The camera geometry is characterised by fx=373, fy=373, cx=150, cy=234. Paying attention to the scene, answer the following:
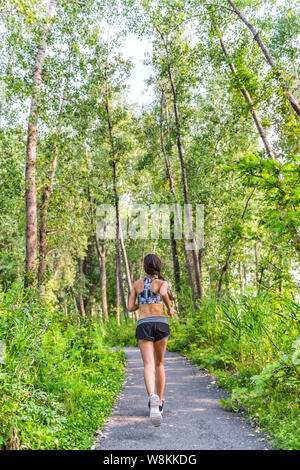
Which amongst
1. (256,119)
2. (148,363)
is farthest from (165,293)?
(256,119)

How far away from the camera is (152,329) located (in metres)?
4.76

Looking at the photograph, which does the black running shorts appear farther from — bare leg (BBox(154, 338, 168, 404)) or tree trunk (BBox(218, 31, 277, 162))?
tree trunk (BBox(218, 31, 277, 162))

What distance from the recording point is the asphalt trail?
3995mm

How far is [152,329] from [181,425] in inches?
48.7

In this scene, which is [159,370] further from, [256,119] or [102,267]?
[102,267]

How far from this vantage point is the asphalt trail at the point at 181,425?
157 inches

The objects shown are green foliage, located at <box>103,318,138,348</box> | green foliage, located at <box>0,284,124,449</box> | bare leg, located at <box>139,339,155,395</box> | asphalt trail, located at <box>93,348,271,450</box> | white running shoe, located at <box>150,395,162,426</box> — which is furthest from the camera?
green foliage, located at <box>103,318,138,348</box>

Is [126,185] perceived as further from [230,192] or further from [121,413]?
[121,413]

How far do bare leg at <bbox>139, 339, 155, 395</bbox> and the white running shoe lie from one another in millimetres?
258

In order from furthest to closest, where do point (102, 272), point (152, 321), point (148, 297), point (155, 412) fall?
point (102, 272) → point (148, 297) → point (152, 321) → point (155, 412)

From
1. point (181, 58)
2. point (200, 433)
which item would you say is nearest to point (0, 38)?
point (181, 58)

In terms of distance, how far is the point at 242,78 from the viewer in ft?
30.2

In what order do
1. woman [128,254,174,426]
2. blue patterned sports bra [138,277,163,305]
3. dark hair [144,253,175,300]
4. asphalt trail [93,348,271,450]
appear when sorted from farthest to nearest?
dark hair [144,253,175,300], blue patterned sports bra [138,277,163,305], woman [128,254,174,426], asphalt trail [93,348,271,450]

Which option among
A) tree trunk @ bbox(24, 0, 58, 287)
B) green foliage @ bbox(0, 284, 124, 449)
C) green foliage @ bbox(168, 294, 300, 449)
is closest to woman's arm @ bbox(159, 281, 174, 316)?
green foliage @ bbox(168, 294, 300, 449)
